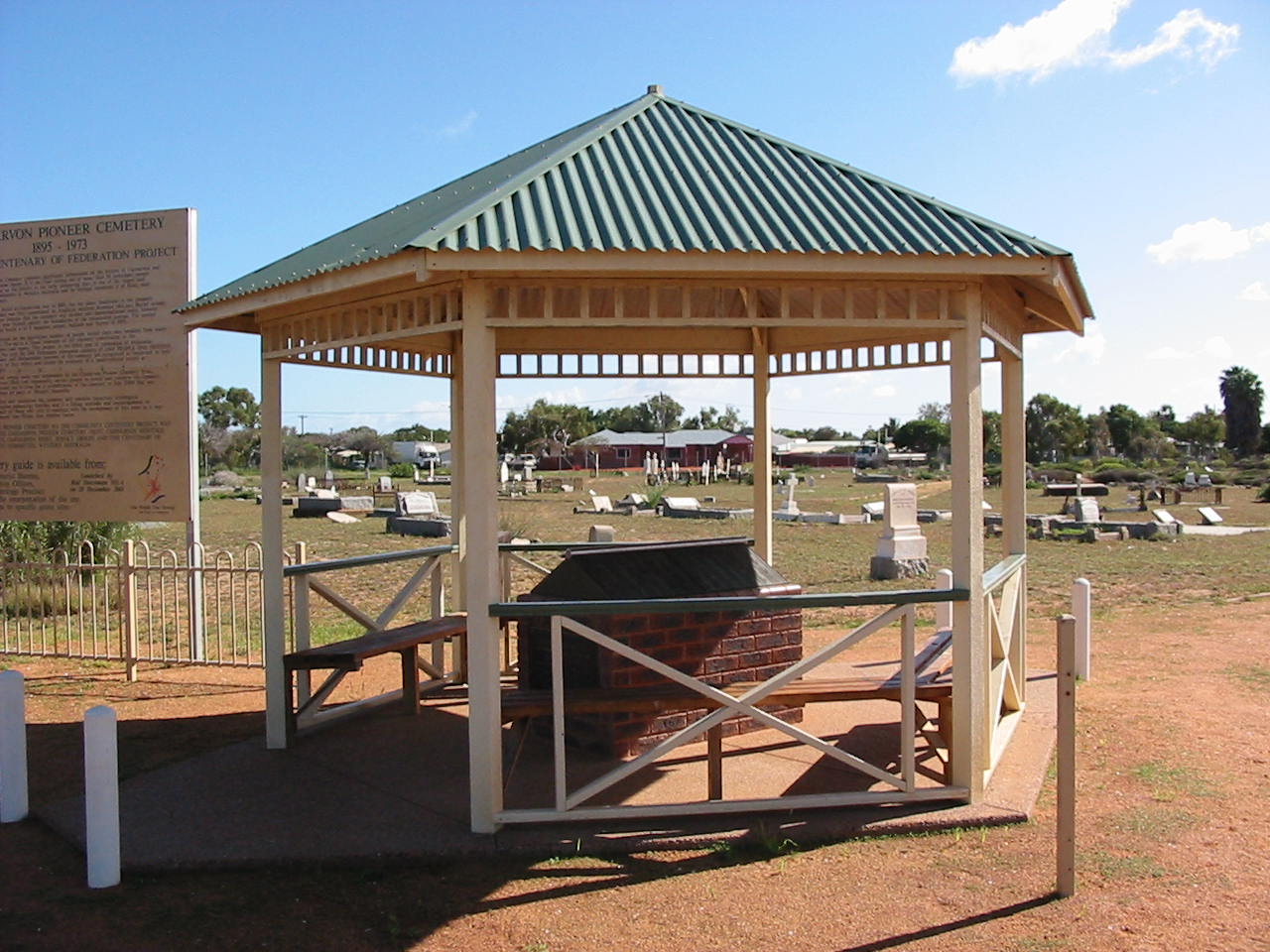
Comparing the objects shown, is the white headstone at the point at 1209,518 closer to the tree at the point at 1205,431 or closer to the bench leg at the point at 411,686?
the bench leg at the point at 411,686

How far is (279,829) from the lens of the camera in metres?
5.64

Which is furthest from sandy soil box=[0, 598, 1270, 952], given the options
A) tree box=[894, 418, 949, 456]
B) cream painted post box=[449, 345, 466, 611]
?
tree box=[894, 418, 949, 456]

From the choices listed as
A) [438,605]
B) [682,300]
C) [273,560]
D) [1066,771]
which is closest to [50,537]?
[438,605]

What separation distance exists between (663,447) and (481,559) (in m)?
77.2

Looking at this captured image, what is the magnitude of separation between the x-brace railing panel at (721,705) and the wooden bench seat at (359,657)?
2.01 m

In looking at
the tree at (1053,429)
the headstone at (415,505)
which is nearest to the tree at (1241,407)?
the tree at (1053,429)

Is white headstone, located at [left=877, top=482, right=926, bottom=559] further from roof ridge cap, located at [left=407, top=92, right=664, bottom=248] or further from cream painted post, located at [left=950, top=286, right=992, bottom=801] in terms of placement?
cream painted post, located at [left=950, top=286, right=992, bottom=801]

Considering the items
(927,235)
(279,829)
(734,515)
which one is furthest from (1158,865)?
(734,515)

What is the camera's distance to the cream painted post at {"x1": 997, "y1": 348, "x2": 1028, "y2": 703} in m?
7.54

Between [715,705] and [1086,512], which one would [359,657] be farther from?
[1086,512]

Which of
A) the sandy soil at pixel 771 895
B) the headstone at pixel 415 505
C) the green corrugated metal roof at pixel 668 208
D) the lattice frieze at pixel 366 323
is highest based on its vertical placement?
the green corrugated metal roof at pixel 668 208

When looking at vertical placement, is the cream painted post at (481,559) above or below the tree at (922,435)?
below

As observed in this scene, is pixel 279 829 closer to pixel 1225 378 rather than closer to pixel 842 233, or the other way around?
pixel 842 233

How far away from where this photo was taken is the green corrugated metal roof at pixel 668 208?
534 cm
